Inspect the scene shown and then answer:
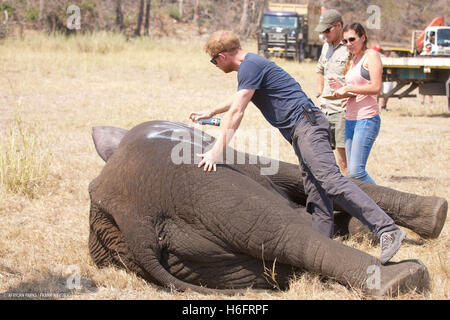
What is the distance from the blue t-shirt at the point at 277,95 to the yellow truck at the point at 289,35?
23948 millimetres

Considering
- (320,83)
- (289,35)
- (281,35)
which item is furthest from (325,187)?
(289,35)

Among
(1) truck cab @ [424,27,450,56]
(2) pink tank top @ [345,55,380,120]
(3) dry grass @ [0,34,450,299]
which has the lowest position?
(3) dry grass @ [0,34,450,299]

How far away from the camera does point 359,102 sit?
15.5 ft

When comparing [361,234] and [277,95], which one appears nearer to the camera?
[277,95]

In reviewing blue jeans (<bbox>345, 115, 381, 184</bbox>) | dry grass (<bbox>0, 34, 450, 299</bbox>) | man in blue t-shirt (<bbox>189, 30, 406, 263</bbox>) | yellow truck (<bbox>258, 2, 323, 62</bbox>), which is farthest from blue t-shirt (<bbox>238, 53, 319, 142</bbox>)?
yellow truck (<bbox>258, 2, 323, 62</bbox>)

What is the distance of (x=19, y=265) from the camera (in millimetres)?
3812

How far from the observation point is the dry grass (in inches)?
136

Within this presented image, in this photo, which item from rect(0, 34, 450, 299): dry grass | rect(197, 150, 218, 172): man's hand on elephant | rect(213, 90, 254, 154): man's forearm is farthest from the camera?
rect(0, 34, 450, 299): dry grass

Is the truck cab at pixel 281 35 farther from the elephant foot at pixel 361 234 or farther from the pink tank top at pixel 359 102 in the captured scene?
the elephant foot at pixel 361 234

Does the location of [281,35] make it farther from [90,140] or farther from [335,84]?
[335,84]

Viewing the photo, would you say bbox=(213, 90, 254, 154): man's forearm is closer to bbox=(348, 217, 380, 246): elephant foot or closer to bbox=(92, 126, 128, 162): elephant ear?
bbox=(92, 126, 128, 162): elephant ear

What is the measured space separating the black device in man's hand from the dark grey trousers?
0.03 m

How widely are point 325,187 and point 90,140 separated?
5.76 metres

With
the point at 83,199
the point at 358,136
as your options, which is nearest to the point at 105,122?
the point at 83,199
